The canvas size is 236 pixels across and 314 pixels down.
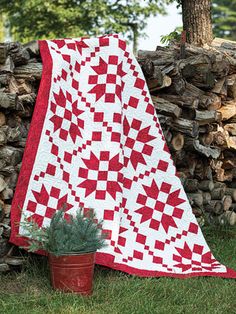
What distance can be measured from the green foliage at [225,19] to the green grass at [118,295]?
35.1 metres

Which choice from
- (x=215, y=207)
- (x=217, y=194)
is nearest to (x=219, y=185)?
(x=217, y=194)

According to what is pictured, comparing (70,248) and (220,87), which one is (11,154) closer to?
(70,248)

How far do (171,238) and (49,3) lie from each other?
651 inches

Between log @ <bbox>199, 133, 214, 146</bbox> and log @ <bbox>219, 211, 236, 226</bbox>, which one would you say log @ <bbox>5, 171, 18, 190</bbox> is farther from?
log @ <bbox>219, 211, 236, 226</bbox>

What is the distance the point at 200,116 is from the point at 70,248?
2.36 m

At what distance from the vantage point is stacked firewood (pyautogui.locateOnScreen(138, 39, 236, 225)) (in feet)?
18.3

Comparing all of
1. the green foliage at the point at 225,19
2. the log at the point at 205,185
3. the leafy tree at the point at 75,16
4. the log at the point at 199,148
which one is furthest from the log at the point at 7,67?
the green foliage at the point at 225,19

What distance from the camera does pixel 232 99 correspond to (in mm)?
6605

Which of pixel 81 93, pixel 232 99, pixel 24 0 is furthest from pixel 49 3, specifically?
pixel 81 93

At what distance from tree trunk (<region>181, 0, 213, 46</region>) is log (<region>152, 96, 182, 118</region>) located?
1588 mm

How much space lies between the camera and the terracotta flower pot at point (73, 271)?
4.01 meters

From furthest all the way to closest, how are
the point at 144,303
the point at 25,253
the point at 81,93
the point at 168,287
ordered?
1. the point at 81,93
2. the point at 25,253
3. the point at 168,287
4. the point at 144,303

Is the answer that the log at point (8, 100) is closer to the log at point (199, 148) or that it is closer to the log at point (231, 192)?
the log at point (199, 148)

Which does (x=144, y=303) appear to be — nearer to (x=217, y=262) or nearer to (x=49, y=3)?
(x=217, y=262)
